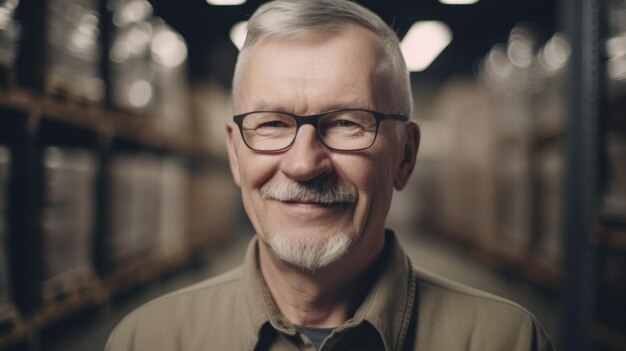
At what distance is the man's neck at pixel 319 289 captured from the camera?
1312 millimetres

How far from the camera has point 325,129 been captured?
1.17 meters

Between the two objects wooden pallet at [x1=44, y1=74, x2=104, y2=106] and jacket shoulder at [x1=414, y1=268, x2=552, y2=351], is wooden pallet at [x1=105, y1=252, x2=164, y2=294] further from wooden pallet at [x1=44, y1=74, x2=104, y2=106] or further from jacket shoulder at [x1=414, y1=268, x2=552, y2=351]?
jacket shoulder at [x1=414, y1=268, x2=552, y2=351]

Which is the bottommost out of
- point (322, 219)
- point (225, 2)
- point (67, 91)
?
point (322, 219)

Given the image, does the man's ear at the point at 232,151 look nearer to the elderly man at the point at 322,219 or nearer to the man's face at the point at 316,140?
the elderly man at the point at 322,219

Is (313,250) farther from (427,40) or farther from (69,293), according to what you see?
(69,293)

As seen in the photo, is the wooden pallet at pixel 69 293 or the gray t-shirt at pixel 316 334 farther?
the wooden pallet at pixel 69 293

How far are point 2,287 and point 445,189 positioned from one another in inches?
375

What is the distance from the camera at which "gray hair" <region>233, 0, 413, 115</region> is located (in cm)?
120

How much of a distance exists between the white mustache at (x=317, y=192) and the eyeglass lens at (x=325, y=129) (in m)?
0.10

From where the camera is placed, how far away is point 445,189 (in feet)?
35.2

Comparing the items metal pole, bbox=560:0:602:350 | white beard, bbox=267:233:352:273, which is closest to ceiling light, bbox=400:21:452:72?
metal pole, bbox=560:0:602:350

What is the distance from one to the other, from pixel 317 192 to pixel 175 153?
4885 millimetres

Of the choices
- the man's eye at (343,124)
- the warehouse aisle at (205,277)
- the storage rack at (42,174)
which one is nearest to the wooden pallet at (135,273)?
the storage rack at (42,174)

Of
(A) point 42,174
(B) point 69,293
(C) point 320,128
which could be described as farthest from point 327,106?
(B) point 69,293
